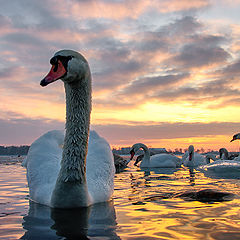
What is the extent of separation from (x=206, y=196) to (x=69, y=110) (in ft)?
9.21

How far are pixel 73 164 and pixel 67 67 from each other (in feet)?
4.68

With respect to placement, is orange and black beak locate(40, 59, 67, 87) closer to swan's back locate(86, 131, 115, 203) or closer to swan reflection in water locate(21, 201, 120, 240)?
swan reflection in water locate(21, 201, 120, 240)

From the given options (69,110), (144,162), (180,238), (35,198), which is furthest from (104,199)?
(144,162)

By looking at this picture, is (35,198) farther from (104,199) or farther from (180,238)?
(180,238)

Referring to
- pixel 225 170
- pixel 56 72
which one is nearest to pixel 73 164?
pixel 56 72

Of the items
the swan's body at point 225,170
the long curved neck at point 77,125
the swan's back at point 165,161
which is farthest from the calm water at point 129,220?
the swan's back at point 165,161

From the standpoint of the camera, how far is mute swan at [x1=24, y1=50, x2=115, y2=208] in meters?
4.68

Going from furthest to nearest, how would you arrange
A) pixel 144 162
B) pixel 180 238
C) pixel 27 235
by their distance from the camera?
pixel 144 162
pixel 27 235
pixel 180 238

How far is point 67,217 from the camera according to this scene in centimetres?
439

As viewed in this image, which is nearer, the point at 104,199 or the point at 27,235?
the point at 27,235

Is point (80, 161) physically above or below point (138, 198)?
above

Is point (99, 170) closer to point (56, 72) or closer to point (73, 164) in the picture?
point (73, 164)

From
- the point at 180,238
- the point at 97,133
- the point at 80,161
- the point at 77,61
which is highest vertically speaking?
the point at 77,61

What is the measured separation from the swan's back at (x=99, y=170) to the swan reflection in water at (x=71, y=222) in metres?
0.28
